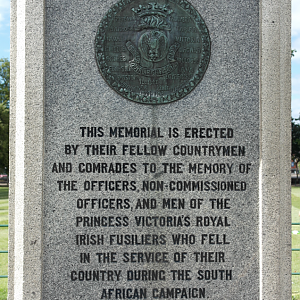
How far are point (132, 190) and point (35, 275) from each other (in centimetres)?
143

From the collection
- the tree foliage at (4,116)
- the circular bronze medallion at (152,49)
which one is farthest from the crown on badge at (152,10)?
the tree foliage at (4,116)

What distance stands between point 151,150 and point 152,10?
5.40ft

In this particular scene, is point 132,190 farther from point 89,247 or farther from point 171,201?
point 89,247

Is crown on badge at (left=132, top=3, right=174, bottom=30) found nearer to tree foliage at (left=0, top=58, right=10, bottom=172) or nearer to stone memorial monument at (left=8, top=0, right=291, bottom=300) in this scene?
stone memorial monument at (left=8, top=0, right=291, bottom=300)

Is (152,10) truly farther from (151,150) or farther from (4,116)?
(4,116)

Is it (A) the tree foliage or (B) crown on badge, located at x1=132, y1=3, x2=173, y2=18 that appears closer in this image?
(B) crown on badge, located at x1=132, y1=3, x2=173, y2=18

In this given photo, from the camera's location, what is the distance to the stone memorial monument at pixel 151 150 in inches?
161

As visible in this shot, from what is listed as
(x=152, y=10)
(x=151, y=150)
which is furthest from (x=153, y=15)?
(x=151, y=150)

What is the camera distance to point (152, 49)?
13.7 feet

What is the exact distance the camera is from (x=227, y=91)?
4270 millimetres

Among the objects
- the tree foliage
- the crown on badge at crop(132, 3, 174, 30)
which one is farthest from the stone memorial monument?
the tree foliage

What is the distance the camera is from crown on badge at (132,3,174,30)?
13.8 feet

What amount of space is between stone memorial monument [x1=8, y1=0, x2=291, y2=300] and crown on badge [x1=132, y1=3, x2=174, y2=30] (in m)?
0.01

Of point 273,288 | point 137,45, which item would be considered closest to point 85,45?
point 137,45
